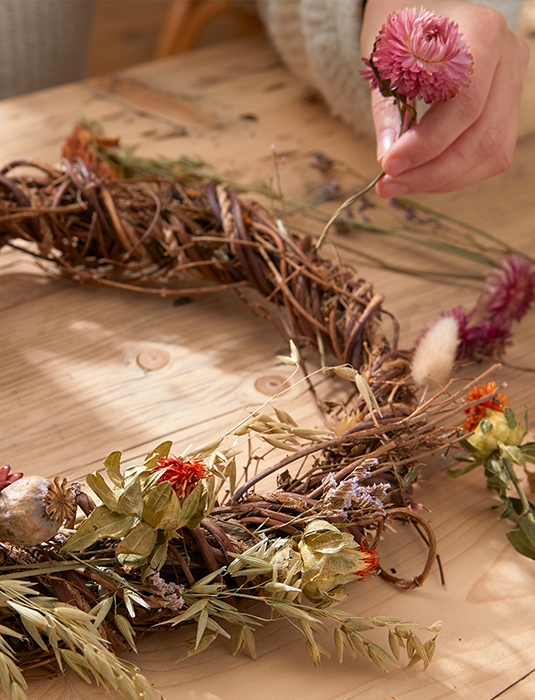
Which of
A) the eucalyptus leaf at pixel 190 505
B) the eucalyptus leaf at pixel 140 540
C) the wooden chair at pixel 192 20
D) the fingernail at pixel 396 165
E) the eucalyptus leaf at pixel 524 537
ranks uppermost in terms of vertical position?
the wooden chair at pixel 192 20

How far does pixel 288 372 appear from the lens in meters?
0.60

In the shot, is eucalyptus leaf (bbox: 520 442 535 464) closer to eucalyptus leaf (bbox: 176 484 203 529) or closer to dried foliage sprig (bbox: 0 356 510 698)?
dried foliage sprig (bbox: 0 356 510 698)

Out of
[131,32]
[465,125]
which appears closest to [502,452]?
[465,125]

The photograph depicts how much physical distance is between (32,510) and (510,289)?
0.47 metres

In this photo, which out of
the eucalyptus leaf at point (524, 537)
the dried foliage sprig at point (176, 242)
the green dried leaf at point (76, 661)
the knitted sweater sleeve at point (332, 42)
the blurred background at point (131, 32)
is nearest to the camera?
the green dried leaf at point (76, 661)

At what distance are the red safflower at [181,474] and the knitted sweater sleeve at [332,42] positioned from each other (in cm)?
62

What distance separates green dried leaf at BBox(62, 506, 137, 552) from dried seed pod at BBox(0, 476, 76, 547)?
0.5 inches

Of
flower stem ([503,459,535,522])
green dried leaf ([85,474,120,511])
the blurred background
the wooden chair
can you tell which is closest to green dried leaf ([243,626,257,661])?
green dried leaf ([85,474,120,511])

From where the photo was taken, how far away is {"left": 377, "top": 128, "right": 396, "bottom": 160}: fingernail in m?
0.51

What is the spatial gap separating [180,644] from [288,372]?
269 mm

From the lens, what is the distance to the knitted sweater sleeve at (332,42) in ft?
2.59

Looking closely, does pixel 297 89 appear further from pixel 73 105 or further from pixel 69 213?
pixel 69 213

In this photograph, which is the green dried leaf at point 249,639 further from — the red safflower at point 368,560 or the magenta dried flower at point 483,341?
the magenta dried flower at point 483,341

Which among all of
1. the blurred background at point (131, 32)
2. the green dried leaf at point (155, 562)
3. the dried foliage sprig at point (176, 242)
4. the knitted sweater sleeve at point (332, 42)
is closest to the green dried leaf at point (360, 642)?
the green dried leaf at point (155, 562)
